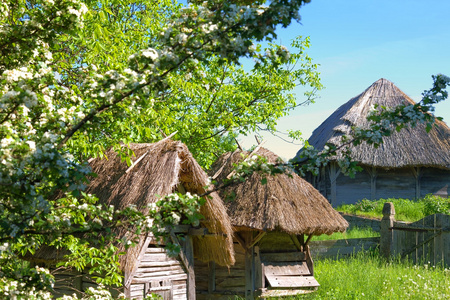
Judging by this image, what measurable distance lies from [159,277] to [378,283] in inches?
201

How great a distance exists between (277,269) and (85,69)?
21.5 feet

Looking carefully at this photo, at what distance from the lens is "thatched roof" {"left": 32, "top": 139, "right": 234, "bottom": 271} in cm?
809

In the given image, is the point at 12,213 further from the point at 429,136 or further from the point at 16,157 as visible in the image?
the point at 429,136

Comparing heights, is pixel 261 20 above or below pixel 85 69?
below

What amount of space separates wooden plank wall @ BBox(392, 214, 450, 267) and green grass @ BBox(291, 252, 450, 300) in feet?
3.56

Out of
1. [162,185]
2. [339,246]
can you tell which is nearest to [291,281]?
[162,185]

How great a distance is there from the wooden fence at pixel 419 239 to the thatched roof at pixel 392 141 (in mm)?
7097

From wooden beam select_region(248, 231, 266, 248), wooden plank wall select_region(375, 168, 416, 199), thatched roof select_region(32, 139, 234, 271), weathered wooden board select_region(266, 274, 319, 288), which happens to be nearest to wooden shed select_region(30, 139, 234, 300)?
thatched roof select_region(32, 139, 234, 271)

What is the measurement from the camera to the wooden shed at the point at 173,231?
8.14m

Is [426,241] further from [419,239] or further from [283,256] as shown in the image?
[283,256]

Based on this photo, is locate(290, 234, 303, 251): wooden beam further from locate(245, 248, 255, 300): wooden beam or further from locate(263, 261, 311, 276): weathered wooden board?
locate(245, 248, 255, 300): wooden beam

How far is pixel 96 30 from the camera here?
6.94 metres

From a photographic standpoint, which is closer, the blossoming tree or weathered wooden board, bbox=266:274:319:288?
the blossoming tree

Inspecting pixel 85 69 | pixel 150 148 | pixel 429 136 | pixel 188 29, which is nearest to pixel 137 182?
pixel 150 148
